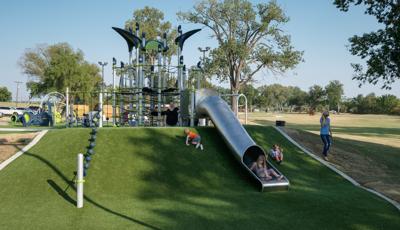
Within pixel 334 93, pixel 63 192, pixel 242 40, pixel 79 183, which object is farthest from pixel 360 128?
pixel 334 93

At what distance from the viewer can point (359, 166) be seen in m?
14.7

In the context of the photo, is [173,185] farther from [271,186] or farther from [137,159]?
[271,186]

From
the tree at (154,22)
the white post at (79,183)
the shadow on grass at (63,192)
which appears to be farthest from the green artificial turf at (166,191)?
the tree at (154,22)

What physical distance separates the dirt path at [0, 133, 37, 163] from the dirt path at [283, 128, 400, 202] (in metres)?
10.6

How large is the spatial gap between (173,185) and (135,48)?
33.5 ft

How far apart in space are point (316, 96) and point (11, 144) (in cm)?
13094

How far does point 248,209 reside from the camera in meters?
8.82

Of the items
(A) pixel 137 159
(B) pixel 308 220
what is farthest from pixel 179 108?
(B) pixel 308 220

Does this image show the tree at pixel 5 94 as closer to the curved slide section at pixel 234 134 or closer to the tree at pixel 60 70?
the tree at pixel 60 70

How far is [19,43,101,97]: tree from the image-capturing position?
5703cm

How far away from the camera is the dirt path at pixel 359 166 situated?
38.3ft

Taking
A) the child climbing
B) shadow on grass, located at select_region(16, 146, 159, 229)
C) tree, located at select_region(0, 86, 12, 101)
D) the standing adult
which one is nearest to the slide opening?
the child climbing

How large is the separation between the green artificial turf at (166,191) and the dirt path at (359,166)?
31.1 inches

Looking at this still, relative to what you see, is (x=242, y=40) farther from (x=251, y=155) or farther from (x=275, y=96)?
(x=275, y=96)
